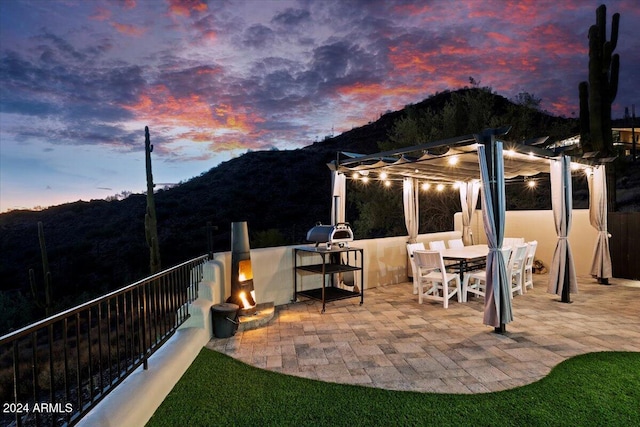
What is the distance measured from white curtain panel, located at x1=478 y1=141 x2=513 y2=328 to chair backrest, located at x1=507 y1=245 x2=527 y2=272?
1.75m

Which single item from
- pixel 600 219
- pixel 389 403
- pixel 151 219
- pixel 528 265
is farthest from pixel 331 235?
pixel 151 219

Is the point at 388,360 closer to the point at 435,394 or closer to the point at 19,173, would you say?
the point at 435,394

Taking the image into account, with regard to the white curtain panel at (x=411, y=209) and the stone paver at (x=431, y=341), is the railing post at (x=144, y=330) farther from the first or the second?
the white curtain panel at (x=411, y=209)

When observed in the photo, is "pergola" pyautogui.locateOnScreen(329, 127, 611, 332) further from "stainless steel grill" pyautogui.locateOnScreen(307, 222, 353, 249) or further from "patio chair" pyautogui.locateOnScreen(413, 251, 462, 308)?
"patio chair" pyautogui.locateOnScreen(413, 251, 462, 308)

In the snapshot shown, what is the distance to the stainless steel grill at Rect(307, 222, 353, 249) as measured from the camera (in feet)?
19.2

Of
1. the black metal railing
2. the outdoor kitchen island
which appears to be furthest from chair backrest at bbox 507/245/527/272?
the black metal railing

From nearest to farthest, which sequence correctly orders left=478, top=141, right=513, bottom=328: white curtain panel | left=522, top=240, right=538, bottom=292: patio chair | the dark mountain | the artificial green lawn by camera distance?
the artificial green lawn < left=478, top=141, right=513, bottom=328: white curtain panel < left=522, top=240, right=538, bottom=292: patio chair < the dark mountain

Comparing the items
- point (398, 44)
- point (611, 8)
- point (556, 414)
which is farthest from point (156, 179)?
point (611, 8)

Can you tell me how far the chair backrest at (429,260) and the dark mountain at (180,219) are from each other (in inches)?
292

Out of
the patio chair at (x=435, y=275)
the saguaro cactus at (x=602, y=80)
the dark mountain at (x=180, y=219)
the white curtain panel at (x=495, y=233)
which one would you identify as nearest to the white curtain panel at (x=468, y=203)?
the saguaro cactus at (x=602, y=80)

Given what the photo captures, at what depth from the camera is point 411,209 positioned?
8.07m

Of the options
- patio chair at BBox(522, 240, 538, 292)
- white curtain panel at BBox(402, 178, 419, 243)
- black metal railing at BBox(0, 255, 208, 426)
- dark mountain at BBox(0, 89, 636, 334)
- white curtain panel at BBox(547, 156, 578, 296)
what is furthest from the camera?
dark mountain at BBox(0, 89, 636, 334)

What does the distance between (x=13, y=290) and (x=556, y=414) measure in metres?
18.8

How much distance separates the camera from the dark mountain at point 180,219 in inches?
632
